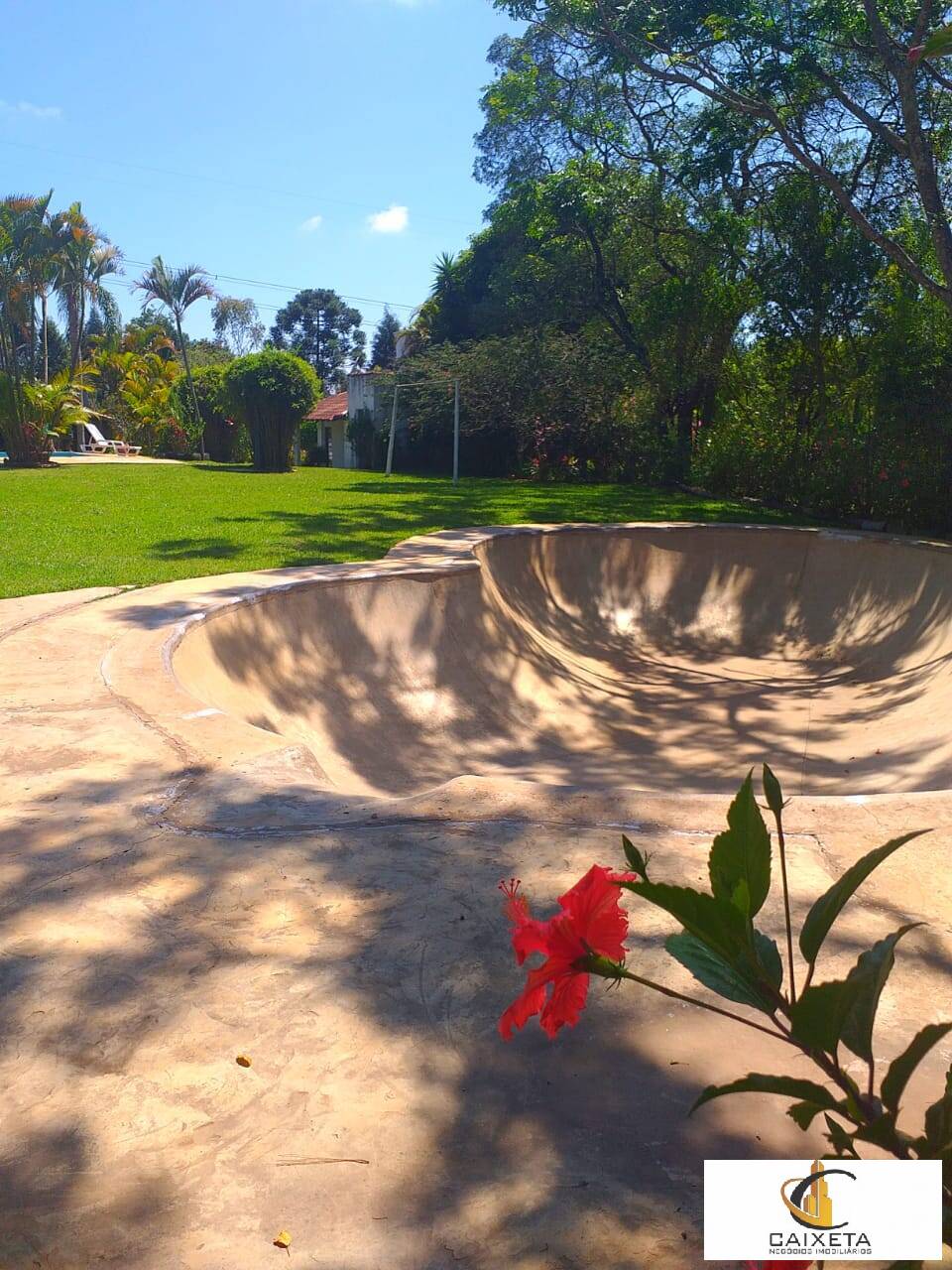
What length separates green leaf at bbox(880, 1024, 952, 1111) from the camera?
3.14 feet

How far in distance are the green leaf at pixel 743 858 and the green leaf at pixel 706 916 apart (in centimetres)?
3

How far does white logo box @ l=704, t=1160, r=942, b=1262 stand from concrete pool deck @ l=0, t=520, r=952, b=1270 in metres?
0.63

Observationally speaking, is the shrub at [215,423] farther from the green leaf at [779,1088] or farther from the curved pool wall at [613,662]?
the green leaf at [779,1088]

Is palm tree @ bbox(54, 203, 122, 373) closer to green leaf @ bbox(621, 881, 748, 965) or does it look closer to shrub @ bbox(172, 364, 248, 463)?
shrub @ bbox(172, 364, 248, 463)

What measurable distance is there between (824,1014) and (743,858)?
154 millimetres

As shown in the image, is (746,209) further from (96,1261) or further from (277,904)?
(96,1261)

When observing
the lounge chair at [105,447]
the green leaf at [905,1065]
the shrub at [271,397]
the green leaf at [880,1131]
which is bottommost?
the green leaf at [880,1131]

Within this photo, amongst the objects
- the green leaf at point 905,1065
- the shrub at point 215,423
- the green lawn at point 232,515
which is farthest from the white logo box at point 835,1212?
the shrub at point 215,423

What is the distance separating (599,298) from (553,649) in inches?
523

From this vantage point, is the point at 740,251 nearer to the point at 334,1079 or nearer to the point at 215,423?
the point at 334,1079

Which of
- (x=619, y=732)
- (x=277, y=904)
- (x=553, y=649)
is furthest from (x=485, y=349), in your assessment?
(x=277, y=904)

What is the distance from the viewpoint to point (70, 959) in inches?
105

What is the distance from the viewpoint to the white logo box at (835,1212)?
1.03m

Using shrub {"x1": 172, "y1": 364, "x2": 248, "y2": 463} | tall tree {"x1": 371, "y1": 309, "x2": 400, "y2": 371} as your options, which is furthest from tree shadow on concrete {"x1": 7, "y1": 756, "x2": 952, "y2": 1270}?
tall tree {"x1": 371, "y1": 309, "x2": 400, "y2": 371}
